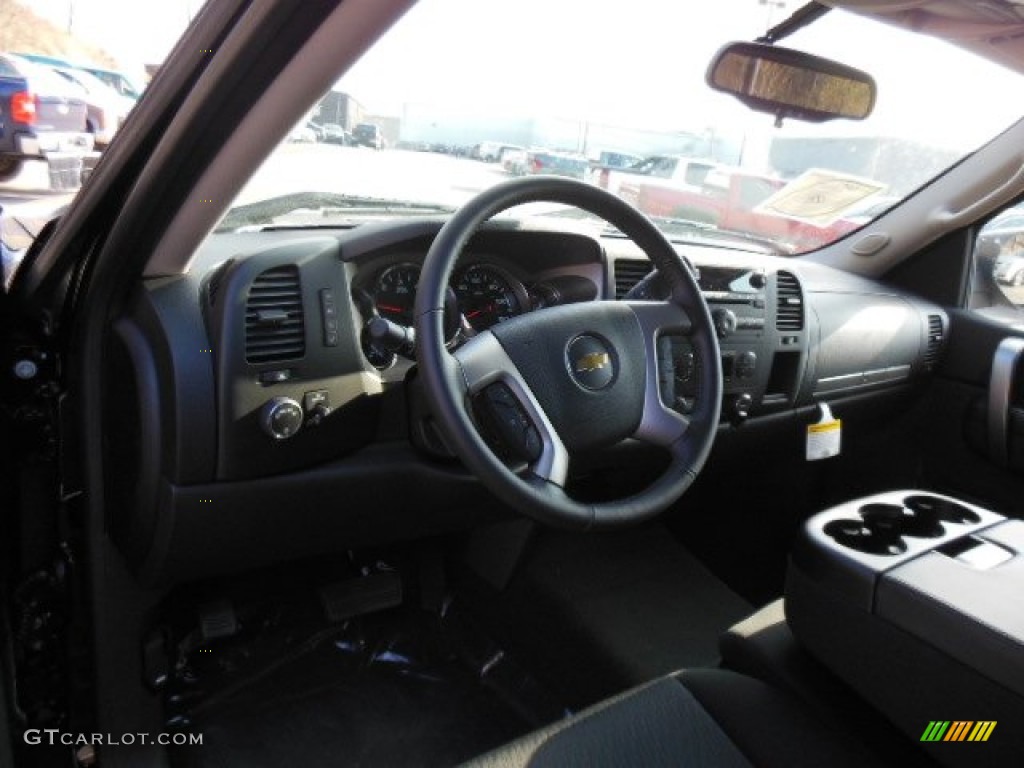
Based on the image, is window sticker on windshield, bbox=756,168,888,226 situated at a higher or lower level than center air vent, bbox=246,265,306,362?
higher

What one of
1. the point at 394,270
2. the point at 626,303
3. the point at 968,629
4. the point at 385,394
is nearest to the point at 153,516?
the point at 385,394

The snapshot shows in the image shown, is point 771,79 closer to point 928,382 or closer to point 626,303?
point 626,303

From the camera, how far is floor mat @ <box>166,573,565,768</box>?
2.15 m

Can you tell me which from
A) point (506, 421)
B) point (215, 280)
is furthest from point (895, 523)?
point (215, 280)

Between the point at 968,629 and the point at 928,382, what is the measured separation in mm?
2088

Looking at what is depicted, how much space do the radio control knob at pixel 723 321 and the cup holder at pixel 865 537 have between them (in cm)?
78

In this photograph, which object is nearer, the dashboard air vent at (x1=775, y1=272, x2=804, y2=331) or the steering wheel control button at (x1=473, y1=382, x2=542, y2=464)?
the steering wheel control button at (x1=473, y1=382, x2=542, y2=464)

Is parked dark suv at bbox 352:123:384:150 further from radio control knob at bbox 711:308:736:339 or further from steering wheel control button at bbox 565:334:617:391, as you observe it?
radio control knob at bbox 711:308:736:339

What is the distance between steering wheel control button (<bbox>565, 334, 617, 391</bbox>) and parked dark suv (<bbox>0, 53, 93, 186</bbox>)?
981mm

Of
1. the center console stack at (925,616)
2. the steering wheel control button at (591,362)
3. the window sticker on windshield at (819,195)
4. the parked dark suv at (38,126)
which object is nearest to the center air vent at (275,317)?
the parked dark suv at (38,126)

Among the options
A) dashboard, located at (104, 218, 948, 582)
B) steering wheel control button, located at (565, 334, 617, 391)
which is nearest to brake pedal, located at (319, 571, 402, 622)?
dashboard, located at (104, 218, 948, 582)

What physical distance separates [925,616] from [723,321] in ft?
3.74

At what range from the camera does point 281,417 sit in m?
1.67

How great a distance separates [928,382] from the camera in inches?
124
